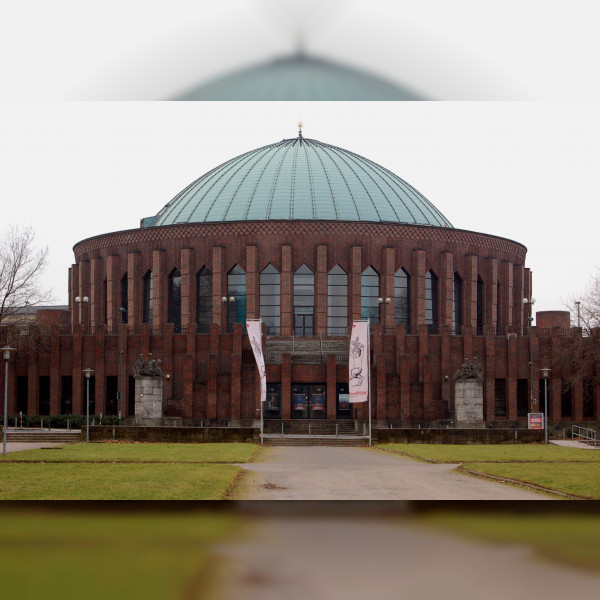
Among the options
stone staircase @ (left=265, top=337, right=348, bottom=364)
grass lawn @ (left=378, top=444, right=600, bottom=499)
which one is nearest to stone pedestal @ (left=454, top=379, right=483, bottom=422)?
grass lawn @ (left=378, top=444, right=600, bottom=499)

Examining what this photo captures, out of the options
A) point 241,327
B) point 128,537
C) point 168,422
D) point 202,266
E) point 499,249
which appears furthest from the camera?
point 499,249

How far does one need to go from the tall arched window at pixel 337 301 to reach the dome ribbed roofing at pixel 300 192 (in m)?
6.42

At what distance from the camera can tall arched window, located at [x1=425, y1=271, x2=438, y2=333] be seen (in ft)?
239

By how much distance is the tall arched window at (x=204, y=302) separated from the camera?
235 ft

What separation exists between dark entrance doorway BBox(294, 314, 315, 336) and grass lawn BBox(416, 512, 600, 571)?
65.2 metres

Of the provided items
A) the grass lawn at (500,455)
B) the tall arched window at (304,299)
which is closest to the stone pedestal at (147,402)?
the tall arched window at (304,299)

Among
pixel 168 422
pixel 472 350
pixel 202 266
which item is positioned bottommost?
pixel 168 422

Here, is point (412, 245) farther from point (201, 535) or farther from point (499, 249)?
point (201, 535)

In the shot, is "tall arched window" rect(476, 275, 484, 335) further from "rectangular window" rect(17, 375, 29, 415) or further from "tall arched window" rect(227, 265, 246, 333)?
"rectangular window" rect(17, 375, 29, 415)

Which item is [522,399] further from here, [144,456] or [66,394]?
[144,456]

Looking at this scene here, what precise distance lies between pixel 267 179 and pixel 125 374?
25.6 meters

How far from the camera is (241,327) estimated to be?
61812mm

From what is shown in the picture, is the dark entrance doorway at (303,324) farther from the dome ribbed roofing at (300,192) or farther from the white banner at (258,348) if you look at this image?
the white banner at (258,348)

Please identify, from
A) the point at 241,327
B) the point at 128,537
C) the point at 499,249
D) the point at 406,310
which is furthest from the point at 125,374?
the point at 128,537
